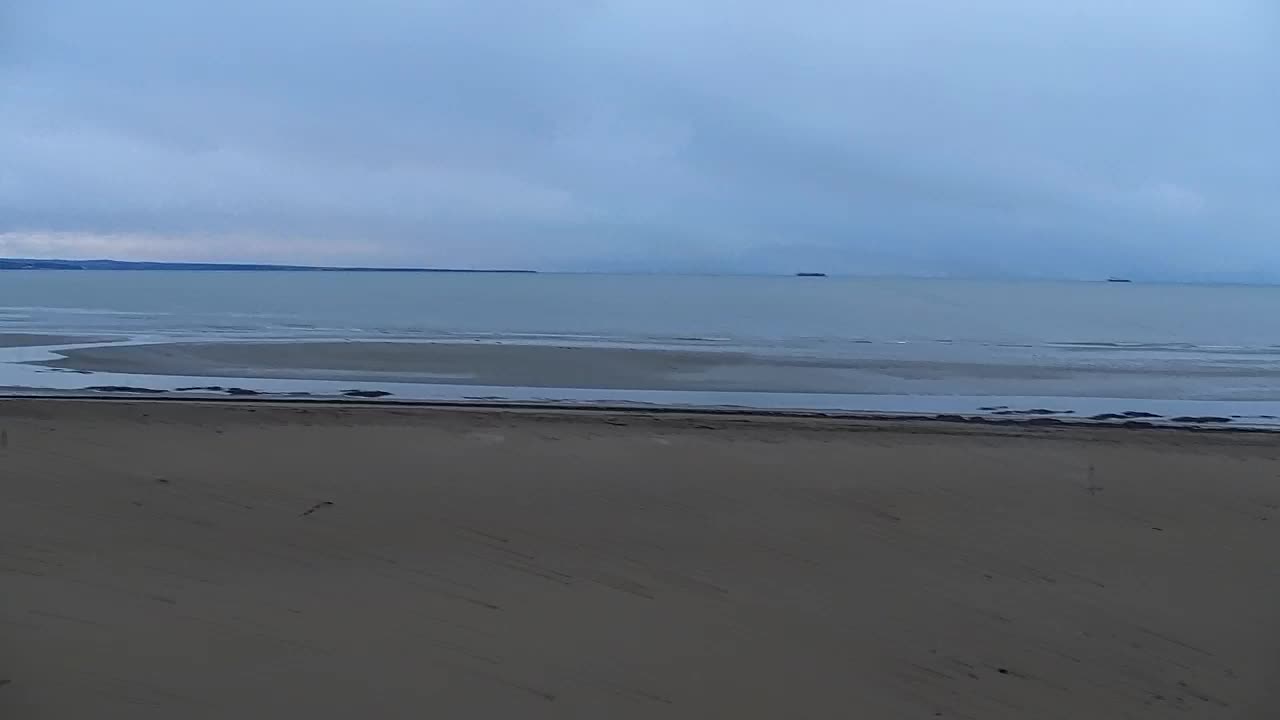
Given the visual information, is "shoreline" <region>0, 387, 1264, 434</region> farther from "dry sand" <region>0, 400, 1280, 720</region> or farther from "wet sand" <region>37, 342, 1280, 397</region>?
"wet sand" <region>37, 342, 1280, 397</region>

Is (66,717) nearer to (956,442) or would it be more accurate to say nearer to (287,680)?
(287,680)

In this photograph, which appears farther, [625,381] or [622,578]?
[625,381]

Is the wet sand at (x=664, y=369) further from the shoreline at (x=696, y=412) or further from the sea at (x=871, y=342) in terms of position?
the shoreline at (x=696, y=412)

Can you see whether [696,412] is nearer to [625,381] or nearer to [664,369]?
[625,381]

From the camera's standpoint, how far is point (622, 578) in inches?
184

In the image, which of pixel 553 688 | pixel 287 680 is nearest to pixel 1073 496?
pixel 553 688

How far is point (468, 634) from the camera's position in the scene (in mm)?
3947

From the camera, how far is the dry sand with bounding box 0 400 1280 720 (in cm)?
359

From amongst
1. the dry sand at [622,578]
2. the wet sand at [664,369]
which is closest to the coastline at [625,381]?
the wet sand at [664,369]

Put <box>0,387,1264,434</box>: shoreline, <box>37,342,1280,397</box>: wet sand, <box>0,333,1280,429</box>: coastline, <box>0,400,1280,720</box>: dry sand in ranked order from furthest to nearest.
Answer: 1. <box>37,342,1280,397</box>: wet sand
2. <box>0,333,1280,429</box>: coastline
3. <box>0,387,1264,434</box>: shoreline
4. <box>0,400,1280,720</box>: dry sand

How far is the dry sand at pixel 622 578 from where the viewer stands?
359 cm

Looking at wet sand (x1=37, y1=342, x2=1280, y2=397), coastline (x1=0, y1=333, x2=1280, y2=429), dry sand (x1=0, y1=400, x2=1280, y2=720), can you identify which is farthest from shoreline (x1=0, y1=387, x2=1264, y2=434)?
wet sand (x1=37, y1=342, x2=1280, y2=397)

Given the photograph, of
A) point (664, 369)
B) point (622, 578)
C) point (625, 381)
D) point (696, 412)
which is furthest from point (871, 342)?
point (622, 578)

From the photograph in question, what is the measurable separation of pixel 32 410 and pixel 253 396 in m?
2.29
